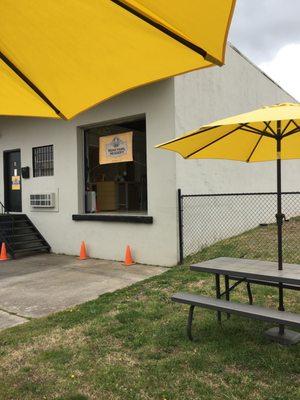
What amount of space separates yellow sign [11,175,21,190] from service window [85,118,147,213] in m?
2.21

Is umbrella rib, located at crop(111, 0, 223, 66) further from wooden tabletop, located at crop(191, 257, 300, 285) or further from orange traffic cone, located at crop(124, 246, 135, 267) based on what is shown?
orange traffic cone, located at crop(124, 246, 135, 267)

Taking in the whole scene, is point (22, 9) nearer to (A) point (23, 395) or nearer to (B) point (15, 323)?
(A) point (23, 395)

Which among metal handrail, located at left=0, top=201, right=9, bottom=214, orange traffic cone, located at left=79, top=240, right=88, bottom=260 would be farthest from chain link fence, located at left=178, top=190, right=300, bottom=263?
metal handrail, located at left=0, top=201, right=9, bottom=214

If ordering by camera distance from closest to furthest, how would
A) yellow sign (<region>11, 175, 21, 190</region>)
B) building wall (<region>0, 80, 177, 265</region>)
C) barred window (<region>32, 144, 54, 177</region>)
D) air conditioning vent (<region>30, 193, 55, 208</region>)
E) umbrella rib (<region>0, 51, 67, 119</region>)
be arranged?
umbrella rib (<region>0, 51, 67, 119</region>)
building wall (<region>0, 80, 177, 265</region>)
air conditioning vent (<region>30, 193, 55, 208</region>)
barred window (<region>32, 144, 54, 177</region>)
yellow sign (<region>11, 175, 21, 190</region>)

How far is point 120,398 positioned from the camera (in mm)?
3270

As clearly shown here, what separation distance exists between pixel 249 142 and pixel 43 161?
7546mm

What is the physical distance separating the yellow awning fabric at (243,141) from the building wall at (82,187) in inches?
125

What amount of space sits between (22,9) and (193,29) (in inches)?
37.9

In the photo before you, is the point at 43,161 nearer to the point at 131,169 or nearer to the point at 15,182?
the point at 15,182

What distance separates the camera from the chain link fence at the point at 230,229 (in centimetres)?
874

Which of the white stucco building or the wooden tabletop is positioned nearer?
the wooden tabletop

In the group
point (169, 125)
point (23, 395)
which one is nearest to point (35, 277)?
point (169, 125)

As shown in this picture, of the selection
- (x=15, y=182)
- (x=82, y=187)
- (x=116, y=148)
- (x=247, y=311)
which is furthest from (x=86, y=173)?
(x=247, y=311)

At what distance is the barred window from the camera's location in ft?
36.7
